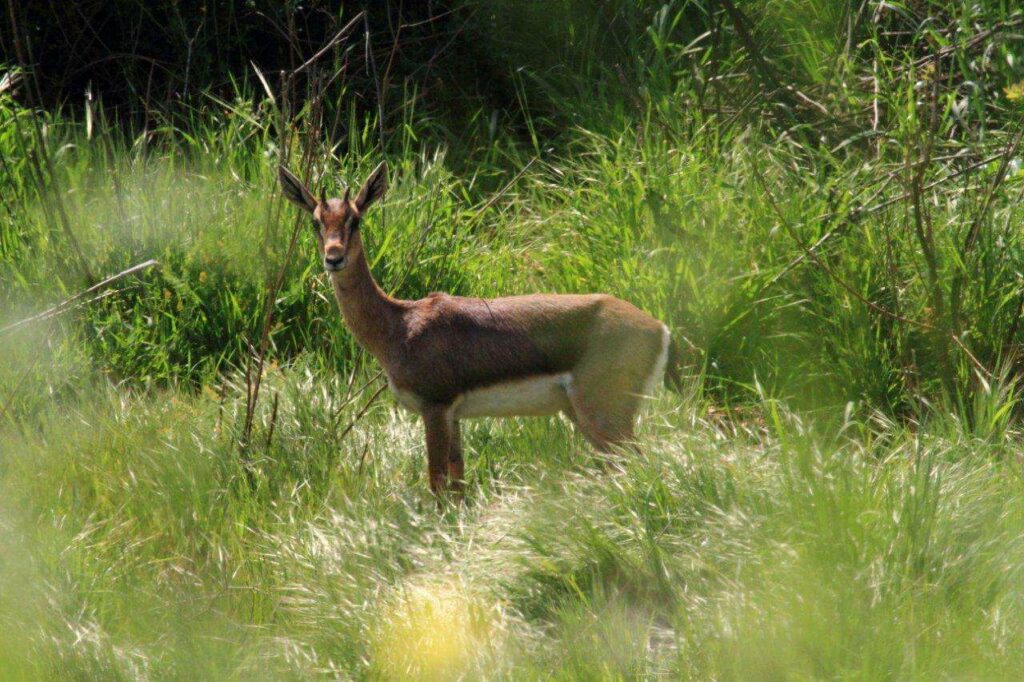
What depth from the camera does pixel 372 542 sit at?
15.2ft

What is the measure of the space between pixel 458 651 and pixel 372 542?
0.89 metres

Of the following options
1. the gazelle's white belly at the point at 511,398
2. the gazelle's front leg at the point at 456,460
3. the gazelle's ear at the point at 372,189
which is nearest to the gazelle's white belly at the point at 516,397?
the gazelle's white belly at the point at 511,398

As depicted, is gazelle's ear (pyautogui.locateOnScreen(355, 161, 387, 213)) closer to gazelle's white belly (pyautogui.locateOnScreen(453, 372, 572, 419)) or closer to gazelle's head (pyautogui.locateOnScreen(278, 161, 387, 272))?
gazelle's head (pyautogui.locateOnScreen(278, 161, 387, 272))

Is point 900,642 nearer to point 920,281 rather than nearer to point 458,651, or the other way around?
point 458,651

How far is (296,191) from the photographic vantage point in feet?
16.7

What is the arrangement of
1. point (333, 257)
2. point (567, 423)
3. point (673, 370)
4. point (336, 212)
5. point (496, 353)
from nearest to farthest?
1. point (333, 257)
2. point (336, 212)
3. point (496, 353)
4. point (673, 370)
5. point (567, 423)

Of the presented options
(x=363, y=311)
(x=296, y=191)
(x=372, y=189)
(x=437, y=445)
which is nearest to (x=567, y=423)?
(x=437, y=445)

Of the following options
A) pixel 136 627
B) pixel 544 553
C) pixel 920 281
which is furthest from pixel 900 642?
pixel 920 281

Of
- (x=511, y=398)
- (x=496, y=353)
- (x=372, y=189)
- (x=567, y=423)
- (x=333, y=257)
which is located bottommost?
(x=567, y=423)

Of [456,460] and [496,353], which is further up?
[496,353]

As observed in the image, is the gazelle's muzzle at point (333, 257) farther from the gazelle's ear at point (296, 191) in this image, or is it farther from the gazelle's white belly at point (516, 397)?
the gazelle's white belly at point (516, 397)

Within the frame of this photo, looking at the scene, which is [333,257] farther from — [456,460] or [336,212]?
[456,460]

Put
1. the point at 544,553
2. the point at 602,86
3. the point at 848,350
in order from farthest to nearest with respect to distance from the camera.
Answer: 1. the point at 602,86
2. the point at 848,350
3. the point at 544,553

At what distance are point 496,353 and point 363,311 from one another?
0.55m
